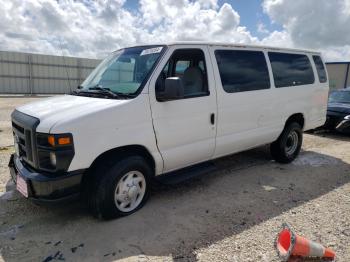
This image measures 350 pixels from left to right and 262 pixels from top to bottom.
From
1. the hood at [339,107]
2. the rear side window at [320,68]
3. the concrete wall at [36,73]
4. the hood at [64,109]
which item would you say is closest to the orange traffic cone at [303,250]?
the hood at [64,109]

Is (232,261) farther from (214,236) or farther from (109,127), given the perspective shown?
(109,127)

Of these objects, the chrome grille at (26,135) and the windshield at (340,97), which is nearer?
the chrome grille at (26,135)

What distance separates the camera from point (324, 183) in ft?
16.6

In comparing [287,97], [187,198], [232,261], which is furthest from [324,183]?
[232,261]

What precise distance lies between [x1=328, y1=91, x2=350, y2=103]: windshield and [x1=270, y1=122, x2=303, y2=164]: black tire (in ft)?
15.1

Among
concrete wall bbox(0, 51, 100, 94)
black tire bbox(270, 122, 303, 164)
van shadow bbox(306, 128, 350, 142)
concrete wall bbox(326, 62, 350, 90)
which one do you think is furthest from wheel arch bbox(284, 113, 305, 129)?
concrete wall bbox(326, 62, 350, 90)

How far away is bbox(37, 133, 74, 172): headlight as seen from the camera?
3041mm

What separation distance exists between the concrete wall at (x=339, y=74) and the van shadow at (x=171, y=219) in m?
23.0

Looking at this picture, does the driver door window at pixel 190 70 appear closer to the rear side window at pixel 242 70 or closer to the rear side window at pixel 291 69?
the rear side window at pixel 242 70

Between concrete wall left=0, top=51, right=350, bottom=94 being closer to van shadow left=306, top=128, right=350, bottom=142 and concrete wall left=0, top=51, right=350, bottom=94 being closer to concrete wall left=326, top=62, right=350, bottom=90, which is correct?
concrete wall left=326, top=62, right=350, bottom=90

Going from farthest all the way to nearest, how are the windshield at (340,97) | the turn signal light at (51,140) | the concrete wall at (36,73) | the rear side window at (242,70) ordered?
the concrete wall at (36,73) < the windshield at (340,97) < the rear side window at (242,70) < the turn signal light at (51,140)

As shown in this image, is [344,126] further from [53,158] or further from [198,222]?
[53,158]

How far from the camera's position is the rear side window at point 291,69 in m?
5.46

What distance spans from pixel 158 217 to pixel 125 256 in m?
0.84
